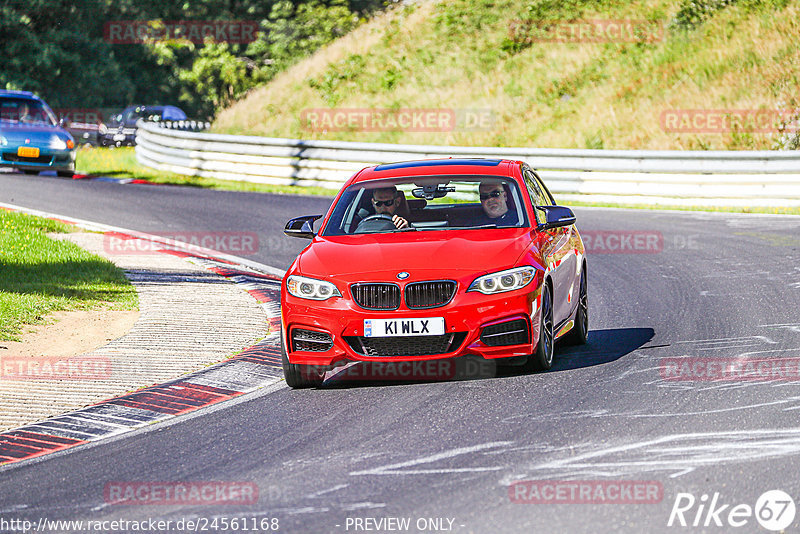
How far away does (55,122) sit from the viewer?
26641 mm

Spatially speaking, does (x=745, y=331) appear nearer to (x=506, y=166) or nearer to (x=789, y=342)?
(x=789, y=342)

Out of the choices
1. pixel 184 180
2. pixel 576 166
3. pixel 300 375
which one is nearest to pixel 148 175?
pixel 184 180

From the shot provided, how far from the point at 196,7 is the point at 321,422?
5890 centimetres

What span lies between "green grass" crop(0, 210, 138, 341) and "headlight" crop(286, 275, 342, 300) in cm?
307

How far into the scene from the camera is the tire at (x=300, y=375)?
28.7 feet

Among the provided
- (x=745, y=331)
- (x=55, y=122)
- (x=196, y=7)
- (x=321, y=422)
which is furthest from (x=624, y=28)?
(x=196, y=7)

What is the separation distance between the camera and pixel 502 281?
27.7ft

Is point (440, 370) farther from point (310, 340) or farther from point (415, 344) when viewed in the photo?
point (310, 340)

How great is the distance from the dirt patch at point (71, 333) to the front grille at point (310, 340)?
7.72 ft

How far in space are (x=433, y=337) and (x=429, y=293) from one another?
31 centimetres

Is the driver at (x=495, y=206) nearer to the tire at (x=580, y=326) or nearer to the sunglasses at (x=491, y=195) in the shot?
the sunglasses at (x=491, y=195)

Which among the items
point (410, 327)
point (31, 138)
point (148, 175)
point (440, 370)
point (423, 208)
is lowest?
point (148, 175)

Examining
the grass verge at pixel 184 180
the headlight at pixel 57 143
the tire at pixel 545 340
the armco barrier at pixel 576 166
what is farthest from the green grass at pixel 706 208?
the tire at pixel 545 340

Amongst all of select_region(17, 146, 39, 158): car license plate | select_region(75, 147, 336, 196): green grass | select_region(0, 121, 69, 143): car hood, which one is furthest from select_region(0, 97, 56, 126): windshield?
select_region(75, 147, 336, 196): green grass
